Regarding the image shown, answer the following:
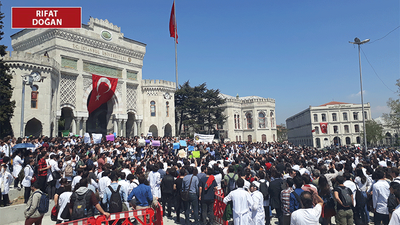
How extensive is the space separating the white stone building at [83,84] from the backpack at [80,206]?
18.7m

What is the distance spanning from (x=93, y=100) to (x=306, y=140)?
177 feet

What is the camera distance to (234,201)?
5.98m

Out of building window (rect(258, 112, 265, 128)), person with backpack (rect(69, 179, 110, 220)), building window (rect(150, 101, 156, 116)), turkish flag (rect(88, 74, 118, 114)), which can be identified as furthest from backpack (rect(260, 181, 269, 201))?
building window (rect(258, 112, 265, 128))

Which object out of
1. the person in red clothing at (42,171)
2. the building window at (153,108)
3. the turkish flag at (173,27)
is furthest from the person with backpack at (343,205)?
the turkish flag at (173,27)

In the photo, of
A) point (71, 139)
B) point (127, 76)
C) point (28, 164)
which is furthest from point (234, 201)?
point (127, 76)

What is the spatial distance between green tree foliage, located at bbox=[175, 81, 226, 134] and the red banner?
20.4 meters

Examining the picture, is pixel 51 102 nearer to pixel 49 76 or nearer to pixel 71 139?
pixel 49 76

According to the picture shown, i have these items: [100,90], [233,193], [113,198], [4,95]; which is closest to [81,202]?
A: [113,198]

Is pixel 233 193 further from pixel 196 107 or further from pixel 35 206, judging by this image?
pixel 196 107

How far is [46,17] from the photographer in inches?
848

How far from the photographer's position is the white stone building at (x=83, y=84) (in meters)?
22.7

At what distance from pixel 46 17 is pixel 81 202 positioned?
69.6ft

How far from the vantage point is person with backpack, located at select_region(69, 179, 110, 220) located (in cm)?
559

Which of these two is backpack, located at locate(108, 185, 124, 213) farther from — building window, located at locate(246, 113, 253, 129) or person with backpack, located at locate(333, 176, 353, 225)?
building window, located at locate(246, 113, 253, 129)
